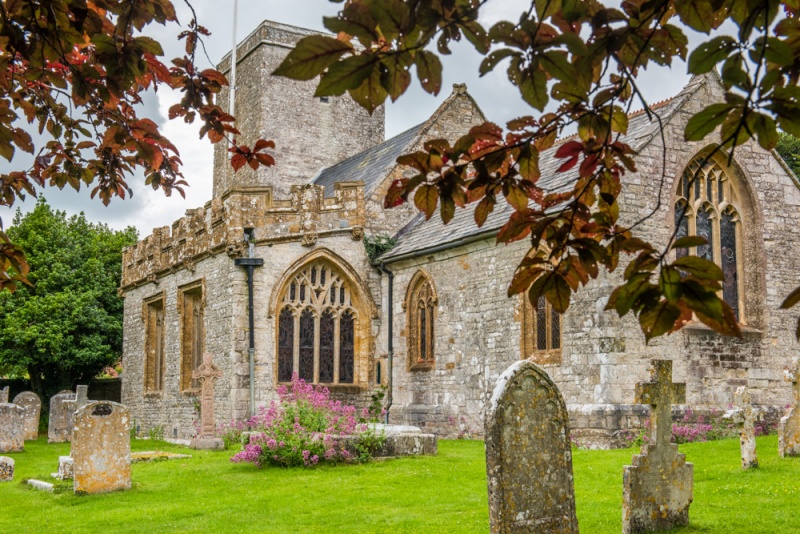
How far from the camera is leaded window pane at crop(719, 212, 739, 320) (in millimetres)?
15555

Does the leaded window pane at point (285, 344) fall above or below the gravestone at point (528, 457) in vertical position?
above

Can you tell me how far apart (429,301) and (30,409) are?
40.1 feet

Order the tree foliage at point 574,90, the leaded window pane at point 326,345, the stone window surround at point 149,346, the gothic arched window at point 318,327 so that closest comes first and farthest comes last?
the tree foliage at point 574,90 → the gothic arched window at point 318,327 → the leaded window pane at point 326,345 → the stone window surround at point 149,346

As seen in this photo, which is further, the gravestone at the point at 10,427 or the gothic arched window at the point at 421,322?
the gravestone at the point at 10,427

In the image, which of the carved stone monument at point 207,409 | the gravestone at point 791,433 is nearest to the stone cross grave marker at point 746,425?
the gravestone at point 791,433

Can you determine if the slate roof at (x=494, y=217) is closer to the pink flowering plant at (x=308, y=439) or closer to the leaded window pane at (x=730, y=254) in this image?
the leaded window pane at (x=730, y=254)

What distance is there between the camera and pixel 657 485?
287 inches

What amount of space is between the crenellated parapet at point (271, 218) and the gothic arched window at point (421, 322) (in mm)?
1769

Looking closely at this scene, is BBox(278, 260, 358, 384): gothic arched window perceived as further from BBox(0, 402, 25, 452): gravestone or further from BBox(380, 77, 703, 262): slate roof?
BBox(0, 402, 25, 452): gravestone

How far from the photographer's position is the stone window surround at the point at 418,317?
17625mm

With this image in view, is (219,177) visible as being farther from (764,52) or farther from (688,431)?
(764,52)

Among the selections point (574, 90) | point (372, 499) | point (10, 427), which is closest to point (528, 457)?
point (372, 499)

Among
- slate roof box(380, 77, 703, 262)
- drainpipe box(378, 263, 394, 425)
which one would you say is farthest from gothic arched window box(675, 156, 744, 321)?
drainpipe box(378, 263, 394, 425)

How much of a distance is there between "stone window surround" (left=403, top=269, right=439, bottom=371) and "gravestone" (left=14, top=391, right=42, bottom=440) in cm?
1079
